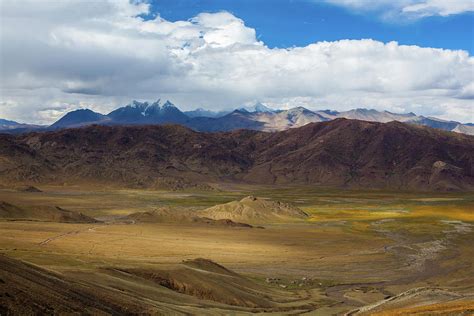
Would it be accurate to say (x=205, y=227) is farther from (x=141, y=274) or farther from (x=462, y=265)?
(x=141, y=274)

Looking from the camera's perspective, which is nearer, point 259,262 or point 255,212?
point 259,262

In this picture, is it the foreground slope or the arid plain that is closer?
the arid plain

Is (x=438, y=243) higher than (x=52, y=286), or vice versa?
(x=52, y=286)

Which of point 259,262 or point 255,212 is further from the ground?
point 255,212

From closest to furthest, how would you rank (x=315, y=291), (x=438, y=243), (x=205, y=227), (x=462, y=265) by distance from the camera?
1. (x=315, y=291)
2. (x=462, y=265)
3. (x=438, y=243)
4. (x=205, y=227)

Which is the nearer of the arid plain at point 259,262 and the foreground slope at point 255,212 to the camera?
the arid plain at point 259,262

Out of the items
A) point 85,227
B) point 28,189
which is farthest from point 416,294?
point 28,189

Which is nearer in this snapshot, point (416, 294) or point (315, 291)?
point (416, 294)

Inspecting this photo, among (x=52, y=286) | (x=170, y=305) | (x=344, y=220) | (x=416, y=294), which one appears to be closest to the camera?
(x=52, y=286)
